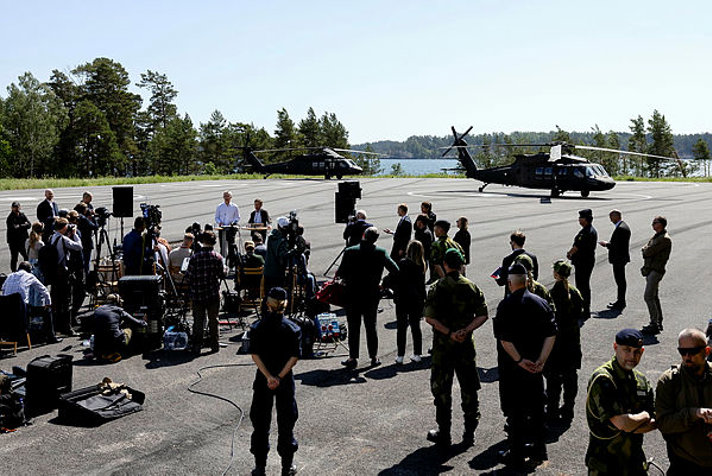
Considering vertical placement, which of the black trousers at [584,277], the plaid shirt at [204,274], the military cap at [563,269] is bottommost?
the black trousers at [584,277]

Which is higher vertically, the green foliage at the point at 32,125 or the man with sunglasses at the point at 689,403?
the green foliage at the point at 32,125

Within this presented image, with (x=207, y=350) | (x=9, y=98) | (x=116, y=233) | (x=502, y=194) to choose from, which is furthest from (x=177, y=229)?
(x=9, y=98)

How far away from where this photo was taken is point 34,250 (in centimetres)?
1145

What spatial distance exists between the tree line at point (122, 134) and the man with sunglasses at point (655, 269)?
69779mm

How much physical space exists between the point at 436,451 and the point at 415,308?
279 centimetres

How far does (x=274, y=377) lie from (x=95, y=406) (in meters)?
2.72

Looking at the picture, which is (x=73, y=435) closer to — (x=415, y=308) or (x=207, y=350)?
(x=207, y=350)

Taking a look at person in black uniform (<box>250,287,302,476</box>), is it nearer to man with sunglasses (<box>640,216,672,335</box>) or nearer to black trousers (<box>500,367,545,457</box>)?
black trousers (<box>500,367,545,457</box>)

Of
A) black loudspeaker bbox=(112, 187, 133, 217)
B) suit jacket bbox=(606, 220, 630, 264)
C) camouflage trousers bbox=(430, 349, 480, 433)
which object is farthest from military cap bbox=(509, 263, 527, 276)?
black loudspeaker bbox=(112, 187, 133, 217)

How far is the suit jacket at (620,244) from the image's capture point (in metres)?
11.4

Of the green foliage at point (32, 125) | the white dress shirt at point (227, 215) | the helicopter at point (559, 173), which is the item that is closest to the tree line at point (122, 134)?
the green foliage at point (32, 125)

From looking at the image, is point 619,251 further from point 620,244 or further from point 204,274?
point 204,274

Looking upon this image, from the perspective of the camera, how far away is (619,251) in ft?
37.9

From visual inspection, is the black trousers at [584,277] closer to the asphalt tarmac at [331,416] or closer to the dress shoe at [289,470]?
the asphalt tarmac at [331,416]
